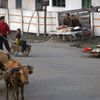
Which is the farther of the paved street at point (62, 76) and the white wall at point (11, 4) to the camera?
the white wall at point (11, 4)

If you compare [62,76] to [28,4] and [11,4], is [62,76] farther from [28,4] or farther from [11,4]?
[11,4]

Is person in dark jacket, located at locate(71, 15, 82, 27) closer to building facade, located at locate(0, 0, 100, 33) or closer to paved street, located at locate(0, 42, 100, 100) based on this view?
building facade, located at locate(0, 0, 100, 33)

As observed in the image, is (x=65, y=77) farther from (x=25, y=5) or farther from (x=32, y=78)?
(x=25, y=5)

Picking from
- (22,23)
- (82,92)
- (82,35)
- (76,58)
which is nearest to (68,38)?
(82,35)

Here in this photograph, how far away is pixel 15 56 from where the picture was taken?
71.4 ft

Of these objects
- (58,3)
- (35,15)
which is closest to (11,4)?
(58,3)

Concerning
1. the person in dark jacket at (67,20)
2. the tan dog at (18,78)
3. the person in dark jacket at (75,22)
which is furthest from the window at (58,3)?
the tan dog at (18,78)

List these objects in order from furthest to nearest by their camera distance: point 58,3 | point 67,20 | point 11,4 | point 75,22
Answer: point 11,4
point 58,3
point 67,20
point 75,22

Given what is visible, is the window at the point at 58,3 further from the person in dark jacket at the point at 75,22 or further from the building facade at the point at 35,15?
the person in dark jacket at the point at 75,22

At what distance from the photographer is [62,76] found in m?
15.5

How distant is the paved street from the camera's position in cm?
1251

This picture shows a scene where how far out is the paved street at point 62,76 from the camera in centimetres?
1251

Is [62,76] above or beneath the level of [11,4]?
beneath

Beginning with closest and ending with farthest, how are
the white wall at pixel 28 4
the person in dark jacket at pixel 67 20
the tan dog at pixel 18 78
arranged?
the tan dog at pixel 18 78 → the person in dark jacket at pixel 67 20 → the white wall at pixel 28 4
